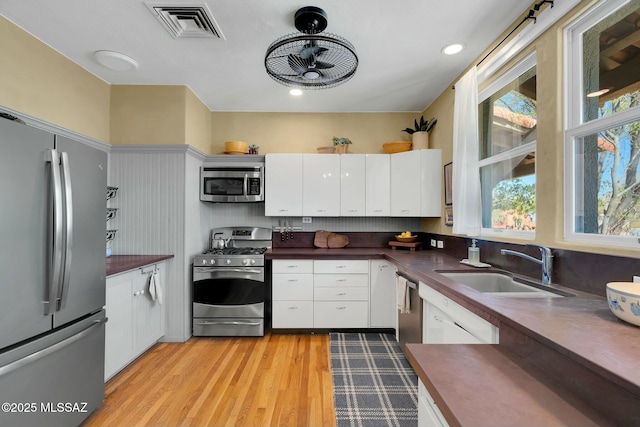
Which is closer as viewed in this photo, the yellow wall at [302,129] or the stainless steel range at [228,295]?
the stainless steel range at [228,295]

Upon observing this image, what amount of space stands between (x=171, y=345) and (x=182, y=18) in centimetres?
288

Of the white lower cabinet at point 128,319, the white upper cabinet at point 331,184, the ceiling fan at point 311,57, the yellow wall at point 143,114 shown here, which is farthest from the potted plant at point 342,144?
the white lower cabinet at point 128,319

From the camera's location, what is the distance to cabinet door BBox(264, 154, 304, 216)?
10.9 ft

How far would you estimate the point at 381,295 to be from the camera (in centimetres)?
302

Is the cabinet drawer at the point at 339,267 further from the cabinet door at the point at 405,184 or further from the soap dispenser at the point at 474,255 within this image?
the soap dispenser at the point at 474,255

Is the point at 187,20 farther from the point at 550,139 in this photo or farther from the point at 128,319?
the point at 550,139

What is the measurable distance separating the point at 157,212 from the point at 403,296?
2.57m

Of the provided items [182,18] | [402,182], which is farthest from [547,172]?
[182,18]

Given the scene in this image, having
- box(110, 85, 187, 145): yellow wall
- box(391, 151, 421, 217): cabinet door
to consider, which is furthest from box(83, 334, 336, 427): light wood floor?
box(110, 85, 187, 145): yellow wall

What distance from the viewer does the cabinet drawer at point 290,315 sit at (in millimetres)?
3012

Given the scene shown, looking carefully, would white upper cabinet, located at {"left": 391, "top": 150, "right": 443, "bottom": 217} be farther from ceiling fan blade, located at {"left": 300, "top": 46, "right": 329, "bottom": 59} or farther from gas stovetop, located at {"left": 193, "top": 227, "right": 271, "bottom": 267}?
ceiling fan blade, located at {"left": 300, "top": 46, "right": 329, "bottom": 59}

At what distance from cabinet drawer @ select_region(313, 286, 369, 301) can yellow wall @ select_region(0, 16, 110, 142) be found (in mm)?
2745

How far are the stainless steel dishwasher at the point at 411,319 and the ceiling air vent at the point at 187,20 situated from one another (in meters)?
2.48

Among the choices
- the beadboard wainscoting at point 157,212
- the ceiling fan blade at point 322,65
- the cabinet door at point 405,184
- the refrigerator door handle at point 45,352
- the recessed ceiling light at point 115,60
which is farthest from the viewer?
the cabinet door at point 405,184
